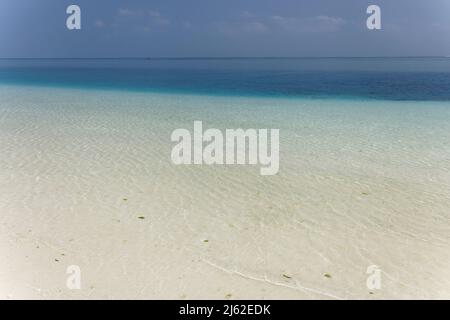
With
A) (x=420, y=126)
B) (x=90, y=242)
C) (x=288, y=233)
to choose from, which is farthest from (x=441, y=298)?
(x=420, y=126)

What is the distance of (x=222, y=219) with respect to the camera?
5.03m

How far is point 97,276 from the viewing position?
3.75m

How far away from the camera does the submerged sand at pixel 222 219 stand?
370cm

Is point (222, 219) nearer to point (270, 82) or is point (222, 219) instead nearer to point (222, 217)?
point (222, 217)

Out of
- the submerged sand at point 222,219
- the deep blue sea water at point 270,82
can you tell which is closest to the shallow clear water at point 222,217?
the submerged sand at point 222,219

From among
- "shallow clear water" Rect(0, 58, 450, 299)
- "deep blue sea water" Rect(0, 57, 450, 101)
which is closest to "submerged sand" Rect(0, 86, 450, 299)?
"shallow clear water" Rect(0, 58, 450, 299)

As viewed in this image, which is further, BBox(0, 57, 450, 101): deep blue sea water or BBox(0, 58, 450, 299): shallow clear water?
BBox(0, 57, 450, 101): deep blue sea water

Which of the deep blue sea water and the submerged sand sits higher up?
the deep blue sea water

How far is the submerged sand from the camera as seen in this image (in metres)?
3.70

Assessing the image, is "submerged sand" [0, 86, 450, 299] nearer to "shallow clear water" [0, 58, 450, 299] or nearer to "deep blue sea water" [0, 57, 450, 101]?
"shallow clear water" [0, 58, 450, 299]

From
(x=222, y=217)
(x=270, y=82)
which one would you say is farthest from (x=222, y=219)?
(x=270, y=82)

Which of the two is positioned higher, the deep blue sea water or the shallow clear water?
the deep blue sea water

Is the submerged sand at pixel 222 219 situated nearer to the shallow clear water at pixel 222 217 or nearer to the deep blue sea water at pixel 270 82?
the shallow clear water at pixel 222 217
